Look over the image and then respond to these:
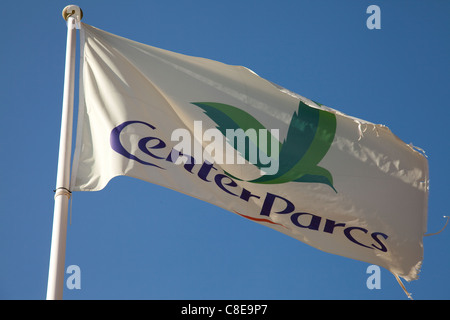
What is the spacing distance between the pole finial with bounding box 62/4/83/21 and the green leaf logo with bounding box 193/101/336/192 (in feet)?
6.26

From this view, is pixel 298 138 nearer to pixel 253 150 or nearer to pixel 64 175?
pixel 253 150

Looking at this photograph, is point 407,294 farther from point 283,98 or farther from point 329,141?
point 283,98

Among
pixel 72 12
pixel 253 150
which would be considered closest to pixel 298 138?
pixel 253 150

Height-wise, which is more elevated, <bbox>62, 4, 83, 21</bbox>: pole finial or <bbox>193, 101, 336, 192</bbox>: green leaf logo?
<bbox>62, 4, 83, 21</bbox>: pole finial

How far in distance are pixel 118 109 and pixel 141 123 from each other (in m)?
0.34

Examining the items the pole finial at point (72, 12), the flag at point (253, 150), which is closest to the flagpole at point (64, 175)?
the pole finial at point (72, 12)

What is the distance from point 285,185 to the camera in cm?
1085

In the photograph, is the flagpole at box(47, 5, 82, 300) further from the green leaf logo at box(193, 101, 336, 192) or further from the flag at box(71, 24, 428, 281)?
the green leaf logo at box(193, 101, 336, 192)

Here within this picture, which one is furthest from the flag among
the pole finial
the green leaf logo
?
the pole finial

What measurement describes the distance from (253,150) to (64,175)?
8.95 feet

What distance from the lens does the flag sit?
10246mm

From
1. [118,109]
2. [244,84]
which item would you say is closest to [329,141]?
[244,84]

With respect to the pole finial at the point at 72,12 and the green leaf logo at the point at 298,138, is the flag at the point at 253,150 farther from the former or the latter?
the pole finial at the point at 72,12

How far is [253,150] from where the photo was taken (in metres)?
10.9
